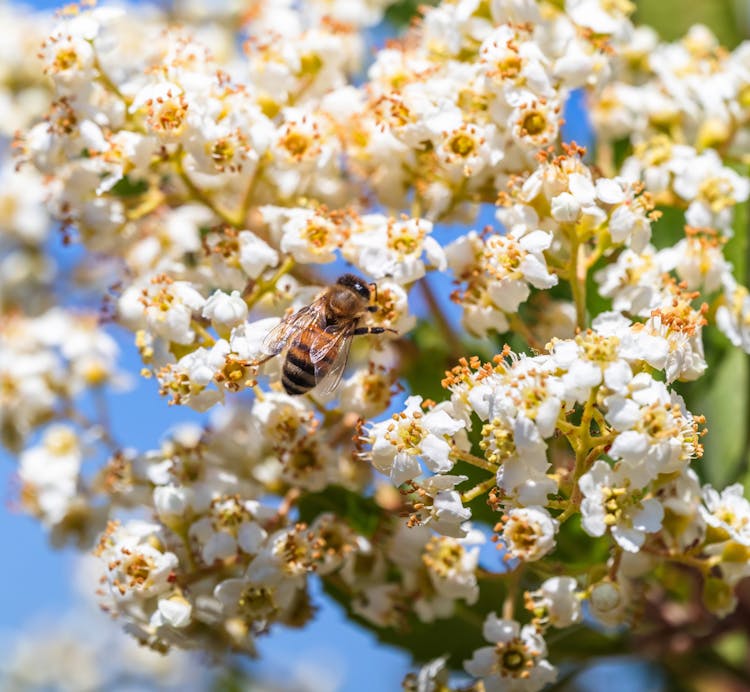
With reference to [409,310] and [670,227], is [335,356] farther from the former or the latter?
[670,227]

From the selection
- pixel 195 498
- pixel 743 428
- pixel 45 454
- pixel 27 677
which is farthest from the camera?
pixel 27 677

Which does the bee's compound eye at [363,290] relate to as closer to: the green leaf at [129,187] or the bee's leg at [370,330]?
the bee's leg at [370,330]

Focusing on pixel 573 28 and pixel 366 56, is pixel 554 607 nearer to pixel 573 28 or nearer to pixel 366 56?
pixel 573 28

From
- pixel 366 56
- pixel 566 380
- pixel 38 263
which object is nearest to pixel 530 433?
pixel 566 380

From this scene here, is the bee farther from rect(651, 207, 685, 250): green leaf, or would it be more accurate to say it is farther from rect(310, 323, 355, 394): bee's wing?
rect(651, 207, 685, 250): green leaf

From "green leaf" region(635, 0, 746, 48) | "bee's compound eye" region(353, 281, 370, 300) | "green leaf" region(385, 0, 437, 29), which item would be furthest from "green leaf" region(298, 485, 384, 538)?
"green leaf" region(635, 0, 746, 48)

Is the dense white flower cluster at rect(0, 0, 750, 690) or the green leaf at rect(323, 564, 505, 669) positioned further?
the green leaf at rect(323, 564, 505, 669)
